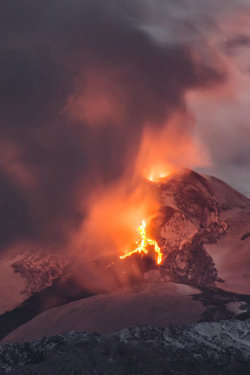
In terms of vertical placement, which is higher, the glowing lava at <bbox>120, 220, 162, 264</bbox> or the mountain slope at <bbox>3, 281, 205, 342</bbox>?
the glowing lava at <bbox>120, 220, 162, 264</bbox>

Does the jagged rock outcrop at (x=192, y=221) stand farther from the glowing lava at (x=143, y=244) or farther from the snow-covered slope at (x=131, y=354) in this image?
the snow-covered slope at (x=131, y=354)

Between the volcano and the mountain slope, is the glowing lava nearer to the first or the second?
the volcano

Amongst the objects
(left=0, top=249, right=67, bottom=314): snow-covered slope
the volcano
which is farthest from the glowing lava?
(left=0, top=249, right=67, bottom=314): snow-covered slope

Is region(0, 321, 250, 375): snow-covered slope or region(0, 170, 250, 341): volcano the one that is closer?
region(0, 321, 250, 375): snow-covered slope

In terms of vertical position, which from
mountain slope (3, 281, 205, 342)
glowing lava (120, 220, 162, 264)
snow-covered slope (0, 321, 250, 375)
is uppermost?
glowing lava (120, 220, 162, 264)

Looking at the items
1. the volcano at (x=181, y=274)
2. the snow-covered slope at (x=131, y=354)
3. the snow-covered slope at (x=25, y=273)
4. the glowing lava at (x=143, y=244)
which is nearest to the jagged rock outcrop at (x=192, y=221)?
the volcano at (x=181, y=274)

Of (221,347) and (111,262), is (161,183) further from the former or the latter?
(221,347)
